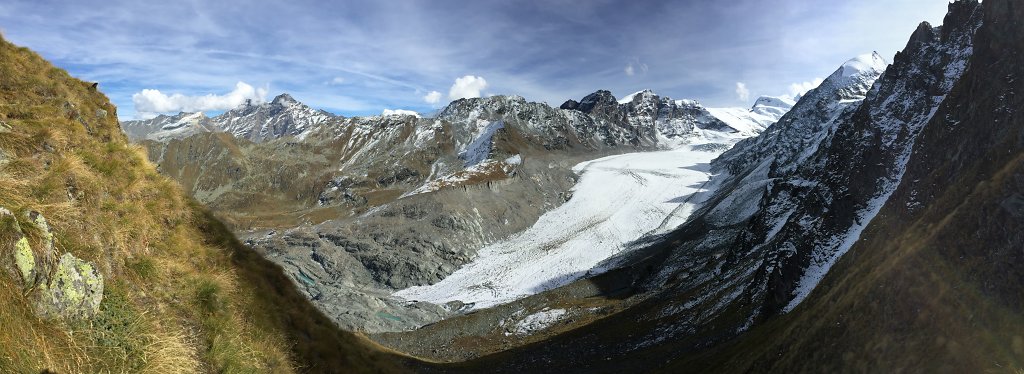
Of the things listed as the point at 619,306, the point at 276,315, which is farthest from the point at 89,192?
the point at 619,306

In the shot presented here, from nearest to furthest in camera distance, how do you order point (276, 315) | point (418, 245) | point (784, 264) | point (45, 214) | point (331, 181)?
point (45, 214)
point (276, 315)
point (784, 264)
point (418, 245)
point (331, 181)

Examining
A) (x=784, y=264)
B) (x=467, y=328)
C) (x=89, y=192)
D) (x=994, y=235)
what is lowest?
(x=467, y=328)

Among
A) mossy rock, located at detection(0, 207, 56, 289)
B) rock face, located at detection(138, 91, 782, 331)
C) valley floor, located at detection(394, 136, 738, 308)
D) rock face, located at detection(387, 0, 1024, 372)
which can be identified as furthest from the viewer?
valley floor, located at detection(394, 136, 738, 308)

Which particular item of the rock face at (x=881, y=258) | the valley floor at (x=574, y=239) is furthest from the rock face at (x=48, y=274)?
the valley floor at (x=574, y=239)

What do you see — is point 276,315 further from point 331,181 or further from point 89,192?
point 331,181

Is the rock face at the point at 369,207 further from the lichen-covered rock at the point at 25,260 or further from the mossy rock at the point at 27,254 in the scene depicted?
the lichen-covered rock at the point at 25,260

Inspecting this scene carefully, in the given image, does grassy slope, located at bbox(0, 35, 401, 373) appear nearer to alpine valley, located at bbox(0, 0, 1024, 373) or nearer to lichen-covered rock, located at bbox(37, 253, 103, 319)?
alpine valley, located at bbox(0, 0, 1024, 373)

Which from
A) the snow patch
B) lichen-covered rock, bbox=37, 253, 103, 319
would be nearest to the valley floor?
the snow patch

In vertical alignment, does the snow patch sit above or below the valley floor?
below
